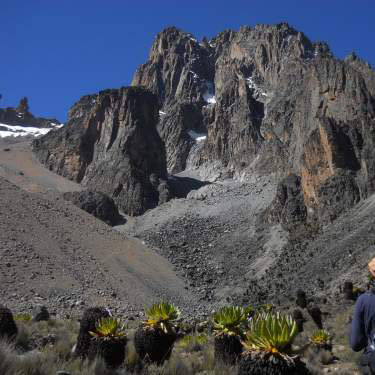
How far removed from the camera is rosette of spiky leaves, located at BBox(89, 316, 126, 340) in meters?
9.37

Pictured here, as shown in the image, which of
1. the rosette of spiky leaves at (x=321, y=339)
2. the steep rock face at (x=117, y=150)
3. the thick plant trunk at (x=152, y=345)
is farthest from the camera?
the steep rock face at (x=117, y=150)

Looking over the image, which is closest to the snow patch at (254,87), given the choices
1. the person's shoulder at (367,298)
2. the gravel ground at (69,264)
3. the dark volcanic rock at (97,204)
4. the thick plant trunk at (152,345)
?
the dark volcanic rock at (97,204)

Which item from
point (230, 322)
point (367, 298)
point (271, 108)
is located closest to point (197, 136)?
point (271, 108)

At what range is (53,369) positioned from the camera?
24.3 feet

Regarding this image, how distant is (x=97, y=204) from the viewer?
73.9 meters

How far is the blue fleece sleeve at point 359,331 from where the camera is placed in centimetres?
534

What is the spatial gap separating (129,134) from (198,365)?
284 feet

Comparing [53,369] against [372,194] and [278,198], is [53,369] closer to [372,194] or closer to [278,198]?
[372,194]

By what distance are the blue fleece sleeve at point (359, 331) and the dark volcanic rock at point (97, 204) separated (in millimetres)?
69056

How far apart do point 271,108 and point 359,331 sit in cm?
10199

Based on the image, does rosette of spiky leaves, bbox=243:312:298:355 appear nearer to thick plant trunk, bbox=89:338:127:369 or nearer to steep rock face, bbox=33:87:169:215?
thick plant trunk, bbox=89:338:127:369

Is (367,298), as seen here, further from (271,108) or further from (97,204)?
(271,108)

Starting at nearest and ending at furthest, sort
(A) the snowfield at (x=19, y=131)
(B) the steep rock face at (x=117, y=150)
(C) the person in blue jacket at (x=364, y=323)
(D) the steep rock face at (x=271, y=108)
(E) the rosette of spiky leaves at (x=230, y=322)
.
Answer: (C) the person in blue jacket at (x=364, y=323) < (E) the rosette of spiky leaves at (x=230, y=322) < (D) the steep rock face at (x=271, y=108) < (B) the steep rock face at (x=117, y=150) < (A) the snowfield at (x=19, y=131)

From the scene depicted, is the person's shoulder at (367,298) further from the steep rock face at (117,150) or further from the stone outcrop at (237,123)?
the steep rock face at (117,150)
